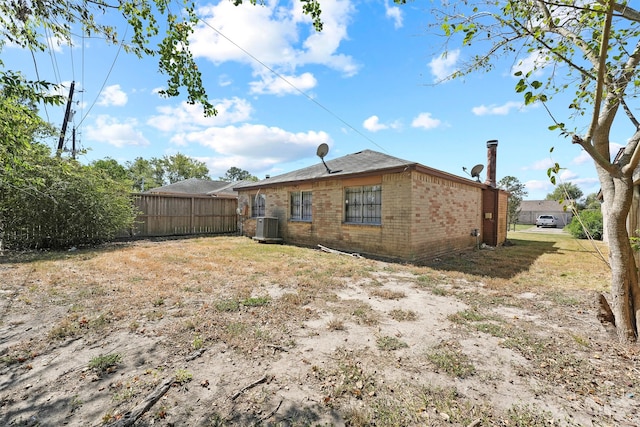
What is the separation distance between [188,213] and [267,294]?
439 inches

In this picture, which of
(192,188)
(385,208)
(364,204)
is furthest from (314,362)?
(192,188)

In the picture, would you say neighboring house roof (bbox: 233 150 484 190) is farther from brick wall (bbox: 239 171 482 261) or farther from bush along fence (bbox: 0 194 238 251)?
bush along fence (bbox: 0 194 238 251)

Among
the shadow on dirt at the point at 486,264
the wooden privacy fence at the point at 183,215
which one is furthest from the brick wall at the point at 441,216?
the wooden privacy fence at the point at 183,215

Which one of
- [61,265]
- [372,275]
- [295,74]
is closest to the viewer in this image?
[372,275]

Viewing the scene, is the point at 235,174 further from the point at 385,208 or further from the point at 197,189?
the point at 385,208

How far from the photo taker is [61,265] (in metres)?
6.67

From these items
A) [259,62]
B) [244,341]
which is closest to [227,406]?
[244,341]

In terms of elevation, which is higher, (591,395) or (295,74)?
(295,74)

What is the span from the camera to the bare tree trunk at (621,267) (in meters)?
2.93

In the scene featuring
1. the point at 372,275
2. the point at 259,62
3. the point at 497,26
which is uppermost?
the point at 259,62

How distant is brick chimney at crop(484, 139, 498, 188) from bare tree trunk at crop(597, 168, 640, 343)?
10.1 meters

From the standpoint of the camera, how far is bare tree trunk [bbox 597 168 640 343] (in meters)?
2.93

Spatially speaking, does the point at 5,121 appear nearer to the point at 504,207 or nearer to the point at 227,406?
the point at 227,406

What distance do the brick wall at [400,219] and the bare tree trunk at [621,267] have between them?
467 centimetres
